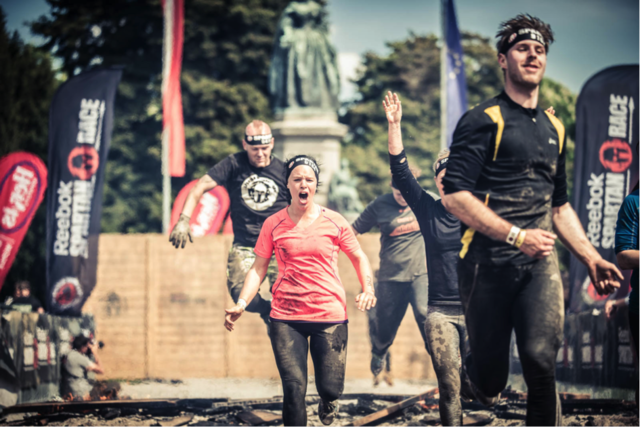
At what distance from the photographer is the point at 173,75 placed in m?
17.8

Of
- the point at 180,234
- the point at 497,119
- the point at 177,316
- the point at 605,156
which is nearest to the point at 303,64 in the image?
the point at 177,316

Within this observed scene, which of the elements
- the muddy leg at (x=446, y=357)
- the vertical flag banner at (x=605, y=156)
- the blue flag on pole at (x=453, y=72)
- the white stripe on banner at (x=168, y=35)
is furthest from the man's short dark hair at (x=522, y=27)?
the blue flag on pole at (x=453, y=72)

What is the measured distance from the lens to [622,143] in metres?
9.16

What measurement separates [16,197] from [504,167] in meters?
9.13

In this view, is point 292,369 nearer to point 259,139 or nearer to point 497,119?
point 497,119

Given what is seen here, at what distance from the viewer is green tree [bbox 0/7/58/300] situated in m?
21.7

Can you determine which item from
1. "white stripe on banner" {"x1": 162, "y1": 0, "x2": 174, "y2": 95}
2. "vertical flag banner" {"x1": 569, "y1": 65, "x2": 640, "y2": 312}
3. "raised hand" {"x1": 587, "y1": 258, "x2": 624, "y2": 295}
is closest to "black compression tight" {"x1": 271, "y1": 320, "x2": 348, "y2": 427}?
"raised hand" {"x1": 587, "y1": 258, "x2": 624, "y2": 295}

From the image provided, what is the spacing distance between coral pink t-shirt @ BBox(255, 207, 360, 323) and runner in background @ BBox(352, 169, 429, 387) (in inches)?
75.9

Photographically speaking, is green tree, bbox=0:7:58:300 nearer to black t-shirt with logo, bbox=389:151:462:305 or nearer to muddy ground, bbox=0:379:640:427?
muddy ground, bbox=0:379:640:427

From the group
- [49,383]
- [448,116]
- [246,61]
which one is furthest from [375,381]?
[246,61]

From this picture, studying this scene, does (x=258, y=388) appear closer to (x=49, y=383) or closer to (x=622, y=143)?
(x=49, y=383)

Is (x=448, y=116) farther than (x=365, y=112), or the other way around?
(x=365, y=112)

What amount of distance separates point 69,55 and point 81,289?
77.1 feet

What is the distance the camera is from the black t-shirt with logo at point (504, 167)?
155 inches
